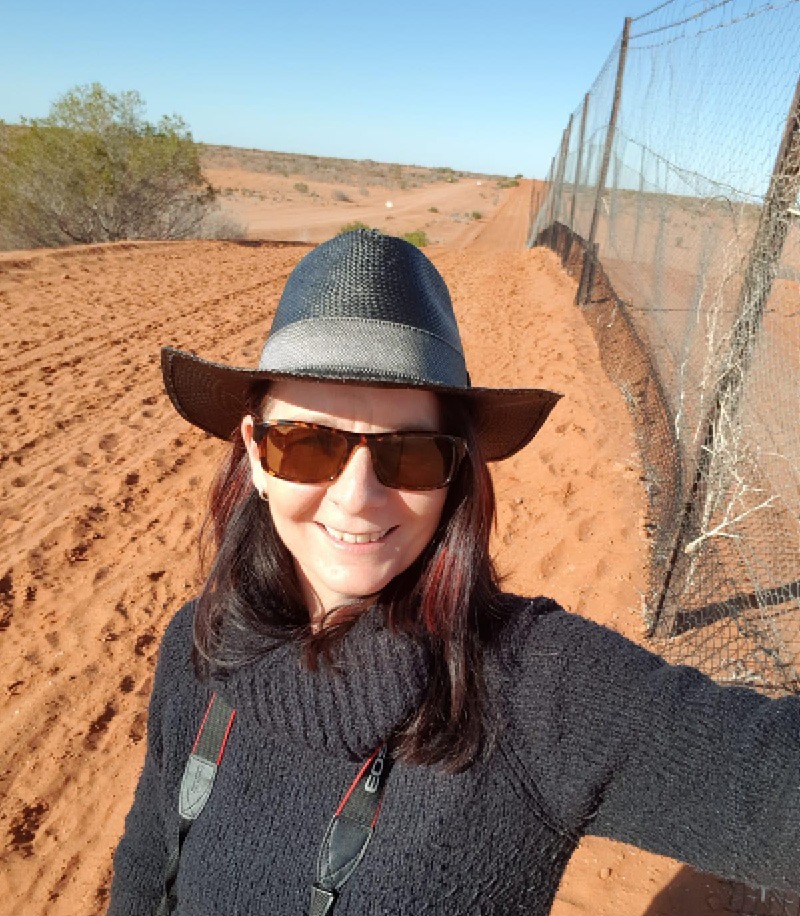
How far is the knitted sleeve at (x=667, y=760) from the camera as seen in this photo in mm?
1000

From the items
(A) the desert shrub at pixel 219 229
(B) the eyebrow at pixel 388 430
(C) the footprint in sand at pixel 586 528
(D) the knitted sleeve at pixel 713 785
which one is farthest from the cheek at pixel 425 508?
(A) the desert shrub at pixel 219 229

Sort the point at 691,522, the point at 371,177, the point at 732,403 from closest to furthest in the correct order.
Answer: the point at 732,403, the point at 691,522, the point at 371,177

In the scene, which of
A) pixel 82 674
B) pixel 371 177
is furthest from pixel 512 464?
pixel 371 177

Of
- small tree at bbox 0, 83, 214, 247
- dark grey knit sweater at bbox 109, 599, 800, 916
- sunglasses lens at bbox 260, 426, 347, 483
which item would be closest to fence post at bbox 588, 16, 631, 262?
sunglasses lens at bbox 260, 426, 347, 483

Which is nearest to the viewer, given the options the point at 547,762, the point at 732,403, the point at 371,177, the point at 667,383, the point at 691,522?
the point at 547,762

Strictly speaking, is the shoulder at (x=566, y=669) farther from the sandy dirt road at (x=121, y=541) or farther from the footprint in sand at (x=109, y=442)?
the footprint in sand at (x=109, y=442)

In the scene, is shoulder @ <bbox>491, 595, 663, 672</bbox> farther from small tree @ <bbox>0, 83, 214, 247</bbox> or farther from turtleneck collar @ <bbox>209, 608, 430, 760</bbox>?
small tree @ <bbox>0, 83, 214, 247</bbox>

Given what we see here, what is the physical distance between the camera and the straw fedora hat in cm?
113

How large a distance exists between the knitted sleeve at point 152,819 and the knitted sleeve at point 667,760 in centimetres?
69

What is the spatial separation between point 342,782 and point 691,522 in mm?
2727

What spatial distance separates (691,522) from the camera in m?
3.47

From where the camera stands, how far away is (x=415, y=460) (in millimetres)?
1206

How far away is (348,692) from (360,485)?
33 centimetres

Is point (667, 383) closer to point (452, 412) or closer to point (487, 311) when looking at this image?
point (452, 412)
